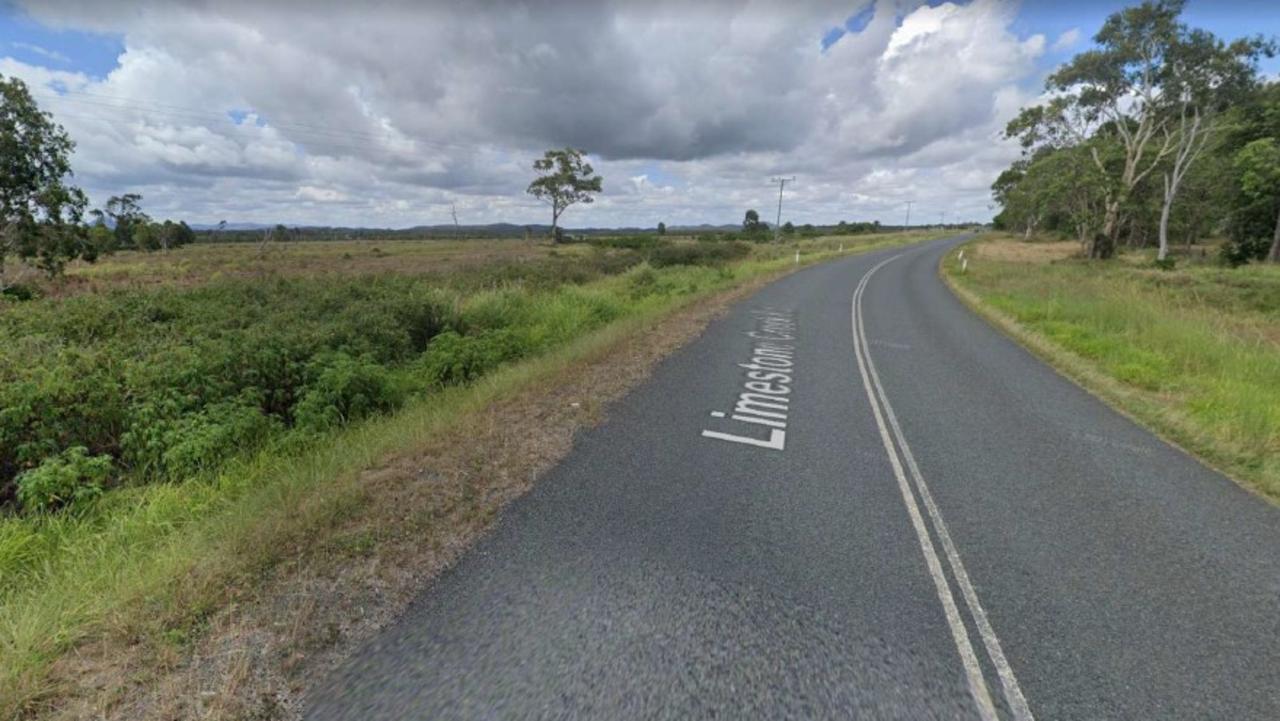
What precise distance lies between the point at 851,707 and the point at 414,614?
2.26 m

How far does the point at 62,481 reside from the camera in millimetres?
4273

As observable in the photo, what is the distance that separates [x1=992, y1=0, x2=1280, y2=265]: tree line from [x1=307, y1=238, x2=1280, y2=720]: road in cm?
3401

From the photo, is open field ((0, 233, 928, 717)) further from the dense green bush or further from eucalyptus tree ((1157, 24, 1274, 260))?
eucalyptus tree ((1157, 24, 1274, 260))

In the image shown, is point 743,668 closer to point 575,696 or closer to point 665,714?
point 665,714

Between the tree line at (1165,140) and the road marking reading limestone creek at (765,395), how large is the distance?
3177 centimetres

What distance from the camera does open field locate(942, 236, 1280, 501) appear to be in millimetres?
5500

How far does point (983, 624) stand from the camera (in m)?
2.88

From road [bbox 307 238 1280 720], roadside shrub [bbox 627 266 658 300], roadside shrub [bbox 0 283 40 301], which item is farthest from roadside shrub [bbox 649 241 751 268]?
road [bbox 307 238 1280 720]

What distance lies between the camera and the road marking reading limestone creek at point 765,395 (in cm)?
552

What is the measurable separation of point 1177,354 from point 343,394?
43.3 ft

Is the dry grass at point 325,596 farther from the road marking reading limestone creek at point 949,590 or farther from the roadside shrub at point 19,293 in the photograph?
the roadside shrub at point 19,293

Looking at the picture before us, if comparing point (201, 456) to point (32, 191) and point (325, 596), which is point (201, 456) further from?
point (32, 191)

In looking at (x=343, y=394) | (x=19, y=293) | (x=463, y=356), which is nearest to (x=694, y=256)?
(x=463, y=356)

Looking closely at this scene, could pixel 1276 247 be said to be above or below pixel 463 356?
above
